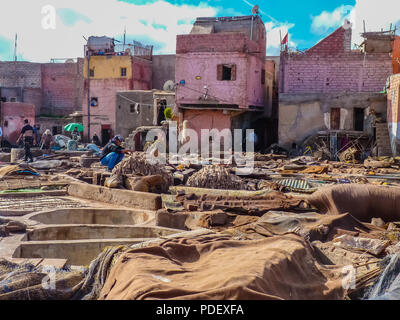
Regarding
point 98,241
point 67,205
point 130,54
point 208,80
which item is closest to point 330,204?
point 98,241

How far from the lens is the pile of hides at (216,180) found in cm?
1172

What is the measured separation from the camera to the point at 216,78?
27.4 metres

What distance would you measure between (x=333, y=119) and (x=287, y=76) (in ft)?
15.4

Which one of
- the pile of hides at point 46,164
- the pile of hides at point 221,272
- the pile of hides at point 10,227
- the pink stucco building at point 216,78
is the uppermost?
the pink stucco building at point 216,78

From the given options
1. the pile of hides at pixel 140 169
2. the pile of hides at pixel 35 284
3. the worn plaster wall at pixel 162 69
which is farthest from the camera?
the worn plaster wall at pixel 162 69

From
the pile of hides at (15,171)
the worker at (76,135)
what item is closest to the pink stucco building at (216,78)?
the worker at (76,135)

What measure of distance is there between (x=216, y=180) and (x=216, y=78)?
54.1 feet

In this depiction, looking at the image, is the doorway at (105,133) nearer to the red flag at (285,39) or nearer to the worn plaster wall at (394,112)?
the red flag at (285,39)

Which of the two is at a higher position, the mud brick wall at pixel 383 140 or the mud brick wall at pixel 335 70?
the mud brick wall at pixel 335 70

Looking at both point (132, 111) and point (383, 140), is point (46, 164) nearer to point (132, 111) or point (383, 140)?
point (383, 140)

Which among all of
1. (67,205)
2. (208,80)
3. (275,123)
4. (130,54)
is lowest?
(67,205)

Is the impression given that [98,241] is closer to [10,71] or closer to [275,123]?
[275,123]

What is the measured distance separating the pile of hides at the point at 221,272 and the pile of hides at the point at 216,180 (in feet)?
18.6

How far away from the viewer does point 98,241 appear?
23.7ft
